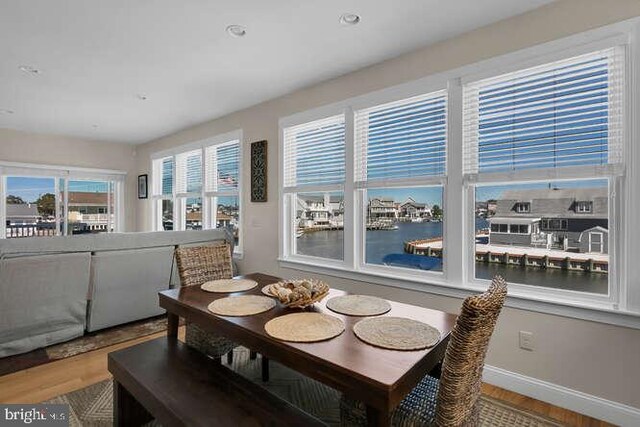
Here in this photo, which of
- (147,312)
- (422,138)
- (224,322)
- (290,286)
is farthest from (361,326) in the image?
(147,312)

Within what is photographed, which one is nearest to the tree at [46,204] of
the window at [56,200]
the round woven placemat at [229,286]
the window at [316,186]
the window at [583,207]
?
the window at [56,200]

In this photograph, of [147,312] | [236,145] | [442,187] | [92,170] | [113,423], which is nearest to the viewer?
[113,423]

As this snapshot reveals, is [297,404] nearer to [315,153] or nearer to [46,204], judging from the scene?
[315,153]

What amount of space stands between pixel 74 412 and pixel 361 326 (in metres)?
1.88

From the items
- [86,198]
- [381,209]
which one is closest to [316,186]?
[381,209]

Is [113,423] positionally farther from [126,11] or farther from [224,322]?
[126,11]

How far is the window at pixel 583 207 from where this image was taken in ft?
6.61

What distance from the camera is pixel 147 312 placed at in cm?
337

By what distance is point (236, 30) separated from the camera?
93.2 inches

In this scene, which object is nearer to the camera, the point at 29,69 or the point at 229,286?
the point at 229,286

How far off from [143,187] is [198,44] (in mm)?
4585

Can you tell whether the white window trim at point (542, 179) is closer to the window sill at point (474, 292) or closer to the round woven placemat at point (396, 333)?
the window sill at point (474, 292)

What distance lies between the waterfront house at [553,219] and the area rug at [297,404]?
1077 mm

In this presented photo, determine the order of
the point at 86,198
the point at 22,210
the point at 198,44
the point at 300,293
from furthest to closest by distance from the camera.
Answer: the point at 86,198, the point at 22,210, the point at 198,44, the point at 300,293
